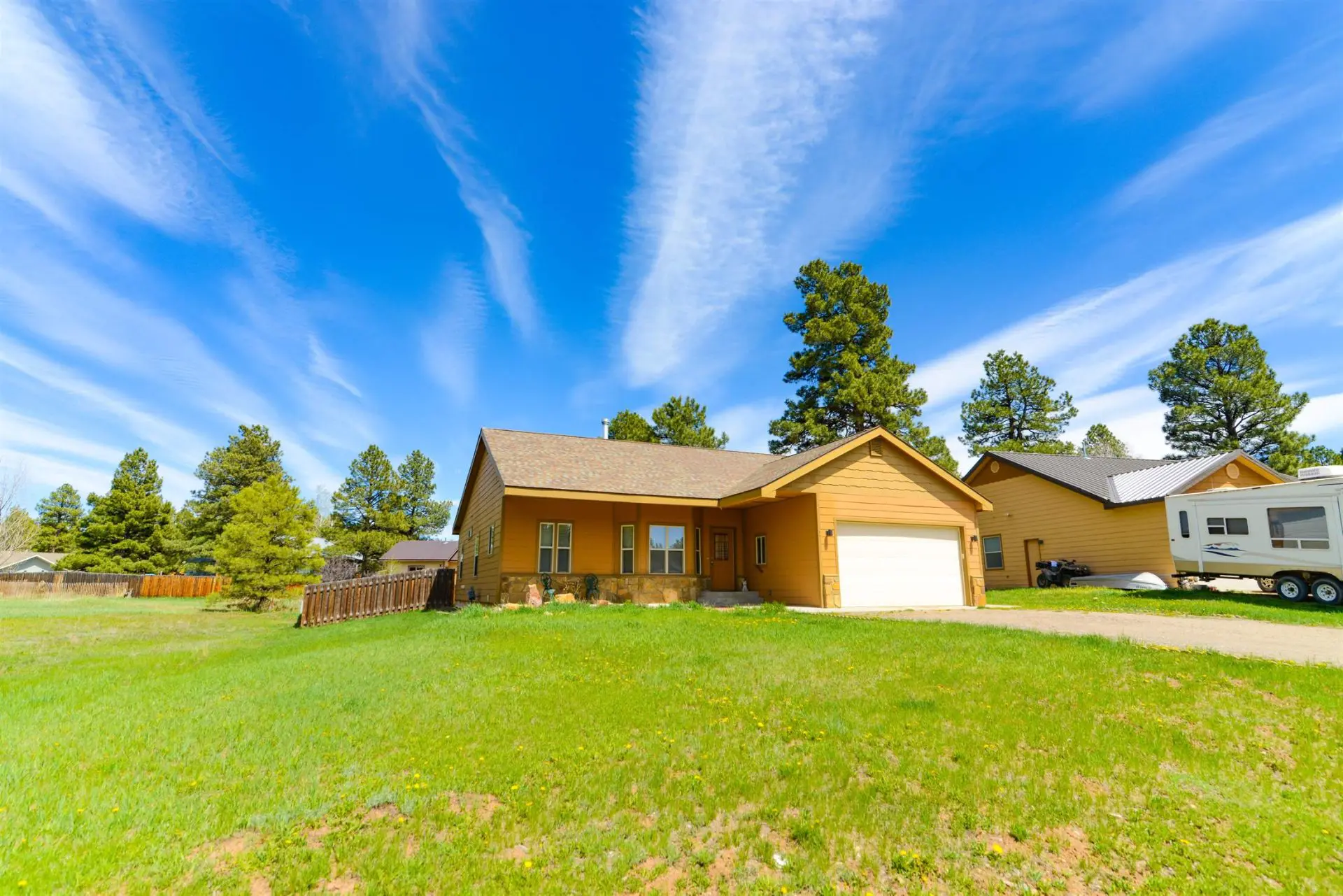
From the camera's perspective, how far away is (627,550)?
60.7ft

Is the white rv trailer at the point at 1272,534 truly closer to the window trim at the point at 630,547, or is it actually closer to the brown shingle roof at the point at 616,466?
the brown shingle roof at the point at 616,466

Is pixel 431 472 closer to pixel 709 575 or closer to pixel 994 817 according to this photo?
pixel 709 575

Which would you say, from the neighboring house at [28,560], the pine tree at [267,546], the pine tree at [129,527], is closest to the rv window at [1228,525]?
the pine tree at [267,546]

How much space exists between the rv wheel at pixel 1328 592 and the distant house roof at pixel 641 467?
7.38m

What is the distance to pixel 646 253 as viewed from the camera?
17.6 meters

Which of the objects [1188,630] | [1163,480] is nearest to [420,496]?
[1163,480]

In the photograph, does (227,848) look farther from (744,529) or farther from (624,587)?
(744,529)

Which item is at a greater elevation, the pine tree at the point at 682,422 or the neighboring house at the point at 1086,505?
the pine tree at the point at 682,422

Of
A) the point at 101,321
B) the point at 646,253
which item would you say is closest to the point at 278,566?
the point at 101,321

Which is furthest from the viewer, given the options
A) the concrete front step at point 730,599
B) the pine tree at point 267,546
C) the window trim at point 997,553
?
the window trim at point 997,553

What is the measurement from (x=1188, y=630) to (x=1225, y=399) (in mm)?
34145

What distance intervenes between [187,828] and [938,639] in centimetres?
898

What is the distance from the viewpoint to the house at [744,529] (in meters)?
16.7

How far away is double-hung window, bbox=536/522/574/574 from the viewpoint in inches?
695
